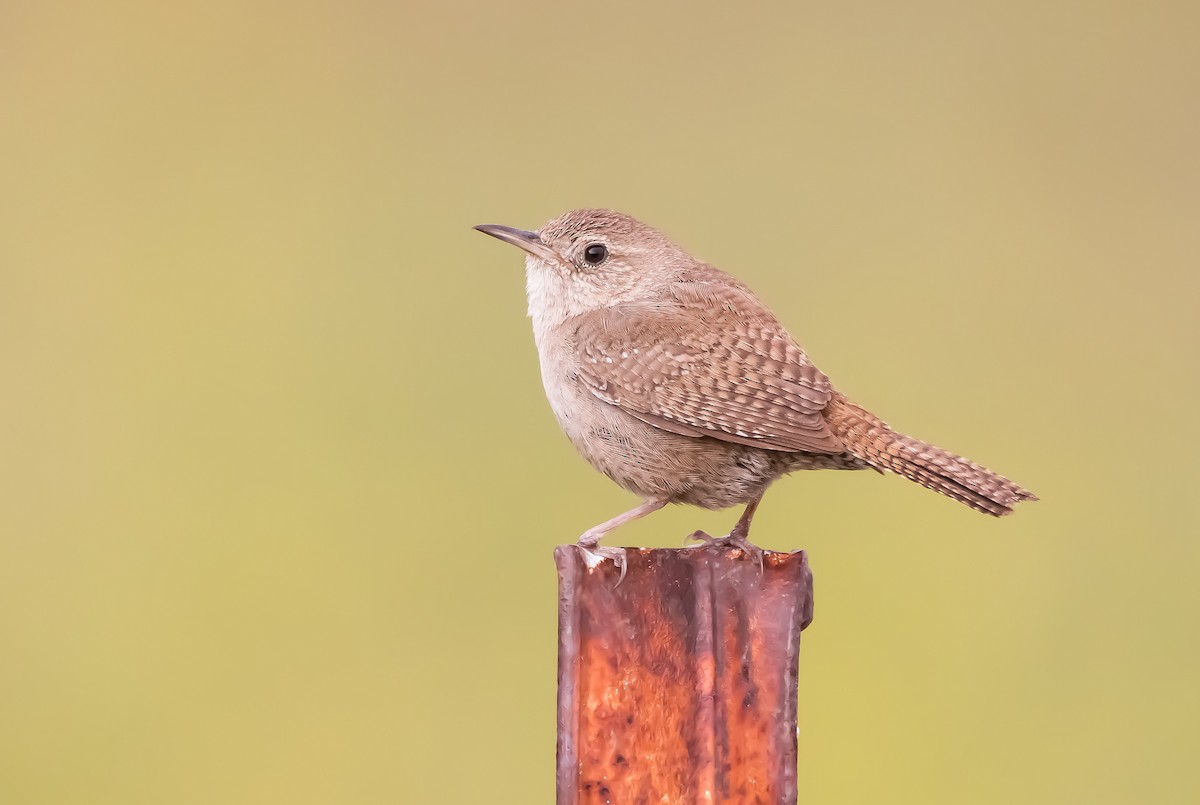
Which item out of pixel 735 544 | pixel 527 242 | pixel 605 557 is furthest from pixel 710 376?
pixel 605 557

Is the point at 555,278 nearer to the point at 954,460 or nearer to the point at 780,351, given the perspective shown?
the point at 780,351

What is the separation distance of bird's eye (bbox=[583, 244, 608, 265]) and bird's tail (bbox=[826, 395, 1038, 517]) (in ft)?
3.43

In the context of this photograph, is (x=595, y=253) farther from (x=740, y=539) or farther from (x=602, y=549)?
(x=602, y=549)

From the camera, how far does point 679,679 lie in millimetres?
2701

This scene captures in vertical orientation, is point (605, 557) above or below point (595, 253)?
below

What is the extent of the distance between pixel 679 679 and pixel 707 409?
3.90ft

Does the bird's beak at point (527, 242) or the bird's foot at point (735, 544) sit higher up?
the bird's beak at point (527, 242)

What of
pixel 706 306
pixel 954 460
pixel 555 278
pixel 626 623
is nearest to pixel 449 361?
pixel 555 278

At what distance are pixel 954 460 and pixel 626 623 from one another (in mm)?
1187

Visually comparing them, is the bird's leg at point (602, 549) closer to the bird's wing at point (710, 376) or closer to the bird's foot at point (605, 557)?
the bird's foot at point (605, 557)

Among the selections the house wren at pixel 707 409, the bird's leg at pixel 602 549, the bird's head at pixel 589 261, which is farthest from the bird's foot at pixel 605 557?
the bird's head at pixel 589 261

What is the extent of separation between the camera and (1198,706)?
18.5 ft

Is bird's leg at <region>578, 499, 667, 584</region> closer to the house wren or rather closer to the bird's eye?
the house wren

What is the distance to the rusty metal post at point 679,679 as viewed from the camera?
104 inches
